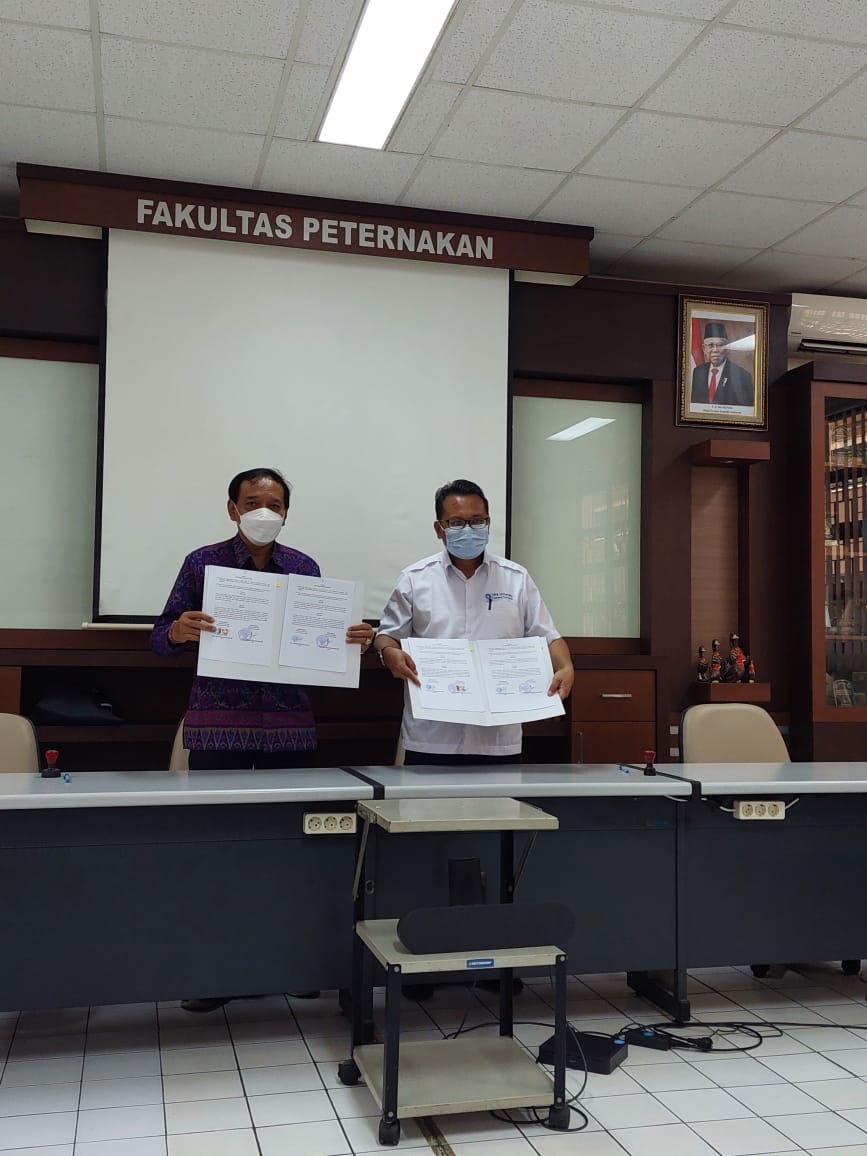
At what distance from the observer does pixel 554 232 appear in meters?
5.02

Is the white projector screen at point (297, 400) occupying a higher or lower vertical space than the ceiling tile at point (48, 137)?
lower

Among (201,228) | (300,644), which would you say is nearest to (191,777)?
(300,644)

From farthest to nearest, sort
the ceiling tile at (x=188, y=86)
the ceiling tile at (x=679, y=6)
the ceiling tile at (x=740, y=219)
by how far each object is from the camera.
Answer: the ceiling tile at (x=740, y=219)
the ceiling tile at (x=188, y=86)
the ceiling tile at (x=679, y=6)

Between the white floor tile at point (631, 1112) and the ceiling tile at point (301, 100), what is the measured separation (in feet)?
11.0

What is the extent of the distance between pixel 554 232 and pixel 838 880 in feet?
10.3

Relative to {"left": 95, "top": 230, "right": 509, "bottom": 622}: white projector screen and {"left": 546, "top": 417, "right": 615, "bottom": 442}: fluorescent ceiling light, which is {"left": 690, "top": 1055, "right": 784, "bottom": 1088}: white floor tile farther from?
{"left": 546, "top": 417, "right": 615, "bottom": 442}: fluorescent ceiling light

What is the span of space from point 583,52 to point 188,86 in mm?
1389

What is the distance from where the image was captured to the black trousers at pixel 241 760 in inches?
137

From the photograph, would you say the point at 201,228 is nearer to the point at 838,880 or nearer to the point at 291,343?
the point at 291,343

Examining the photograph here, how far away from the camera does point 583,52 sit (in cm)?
354

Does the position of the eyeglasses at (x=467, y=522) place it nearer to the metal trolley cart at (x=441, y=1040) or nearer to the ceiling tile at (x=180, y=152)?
the metal trolley cart at (x=441, y=1040)

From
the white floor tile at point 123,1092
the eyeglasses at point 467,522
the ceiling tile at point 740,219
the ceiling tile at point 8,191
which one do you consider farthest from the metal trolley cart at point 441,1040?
the ceiling tile at point 8,191

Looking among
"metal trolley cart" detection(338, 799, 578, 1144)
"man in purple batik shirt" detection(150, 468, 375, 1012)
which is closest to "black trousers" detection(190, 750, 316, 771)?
"man in purple batik shirt" detection(150, 468, 375, 1012)

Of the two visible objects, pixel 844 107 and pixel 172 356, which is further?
pixel 172 356
